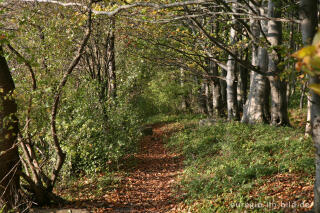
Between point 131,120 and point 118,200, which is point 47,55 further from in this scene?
point 118,200

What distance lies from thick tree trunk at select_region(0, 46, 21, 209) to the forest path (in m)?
2.13

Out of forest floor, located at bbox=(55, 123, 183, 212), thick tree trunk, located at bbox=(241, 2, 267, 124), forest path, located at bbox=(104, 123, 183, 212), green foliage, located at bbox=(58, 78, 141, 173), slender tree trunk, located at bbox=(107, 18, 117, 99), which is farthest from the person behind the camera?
slender tree trunk, located at bbox=(107, 18, 117, 99)

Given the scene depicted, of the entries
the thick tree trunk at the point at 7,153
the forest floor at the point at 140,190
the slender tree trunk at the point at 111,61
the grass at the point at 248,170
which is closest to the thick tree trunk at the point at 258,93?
the grass at the point at 248,170

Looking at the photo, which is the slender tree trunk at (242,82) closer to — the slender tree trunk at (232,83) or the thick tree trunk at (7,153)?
the slender tree trunk at (232,83)

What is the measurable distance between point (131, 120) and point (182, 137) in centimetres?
387

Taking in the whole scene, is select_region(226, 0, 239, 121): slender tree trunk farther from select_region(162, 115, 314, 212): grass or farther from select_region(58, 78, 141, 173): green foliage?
select_region(58, 78, 141, 173): green foliage

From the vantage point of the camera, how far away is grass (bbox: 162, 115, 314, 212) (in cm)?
491

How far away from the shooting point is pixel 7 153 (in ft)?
16.4

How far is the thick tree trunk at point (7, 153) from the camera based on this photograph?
4.89 metres

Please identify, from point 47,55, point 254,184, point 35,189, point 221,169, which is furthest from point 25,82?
point 254,184

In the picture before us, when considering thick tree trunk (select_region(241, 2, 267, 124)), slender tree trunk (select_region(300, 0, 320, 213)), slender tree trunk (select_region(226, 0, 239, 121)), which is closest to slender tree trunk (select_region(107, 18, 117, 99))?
slender tree trunk (select_region(226, 0, 239, 121))

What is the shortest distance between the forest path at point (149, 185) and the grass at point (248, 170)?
0.53 meters

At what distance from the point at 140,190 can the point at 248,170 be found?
3328 mm

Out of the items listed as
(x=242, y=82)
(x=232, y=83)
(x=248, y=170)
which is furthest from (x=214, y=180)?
(x=242, y=82)
